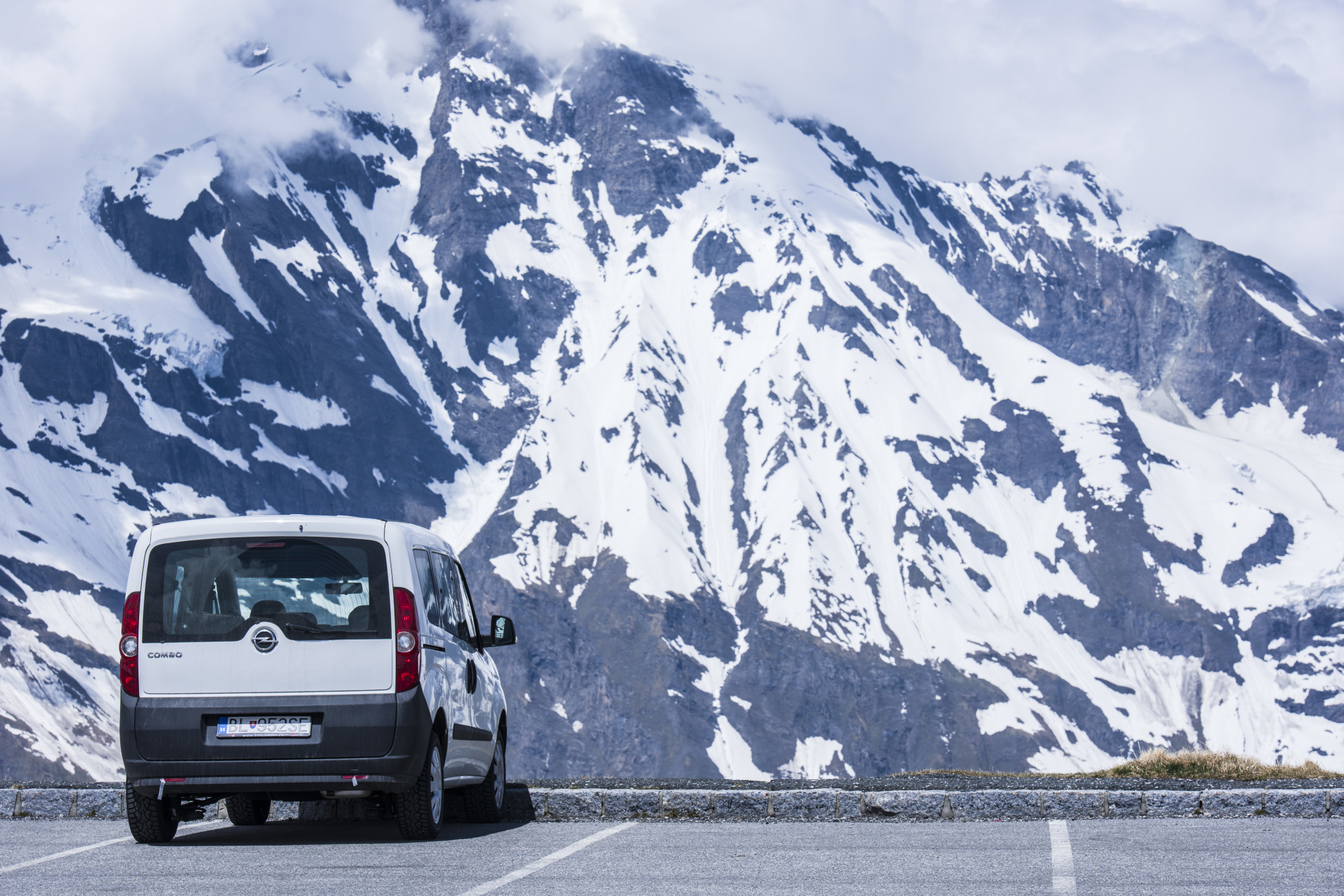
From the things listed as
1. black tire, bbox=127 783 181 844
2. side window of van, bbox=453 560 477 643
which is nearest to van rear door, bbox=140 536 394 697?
black tire, bbox=127 783 181 844

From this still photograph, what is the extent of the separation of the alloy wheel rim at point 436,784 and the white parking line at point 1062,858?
4.68m

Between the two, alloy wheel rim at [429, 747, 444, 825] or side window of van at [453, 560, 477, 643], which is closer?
alloy wheel rim at [429, 747, 444, 825]

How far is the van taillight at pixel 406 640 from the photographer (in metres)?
11.2

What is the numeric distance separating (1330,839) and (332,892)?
7423 mm

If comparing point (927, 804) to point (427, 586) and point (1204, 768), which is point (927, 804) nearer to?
point (427, 586)

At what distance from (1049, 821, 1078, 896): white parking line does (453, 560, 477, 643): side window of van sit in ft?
17.0

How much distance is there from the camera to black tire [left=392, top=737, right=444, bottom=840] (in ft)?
37.7

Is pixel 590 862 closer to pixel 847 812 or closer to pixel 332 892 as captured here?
pixel 332 892

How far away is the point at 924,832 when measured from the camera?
40.2ft

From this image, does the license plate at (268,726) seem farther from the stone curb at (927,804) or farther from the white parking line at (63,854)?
the stone curb at (927,804)

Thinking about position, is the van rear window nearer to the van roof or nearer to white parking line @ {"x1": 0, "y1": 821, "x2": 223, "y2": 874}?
the van roof

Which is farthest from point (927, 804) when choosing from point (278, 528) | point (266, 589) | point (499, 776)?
point (278, 528)

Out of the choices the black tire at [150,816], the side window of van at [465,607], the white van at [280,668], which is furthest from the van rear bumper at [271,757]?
the side window of van at [465,607]

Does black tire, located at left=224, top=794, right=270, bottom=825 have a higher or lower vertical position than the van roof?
lower
